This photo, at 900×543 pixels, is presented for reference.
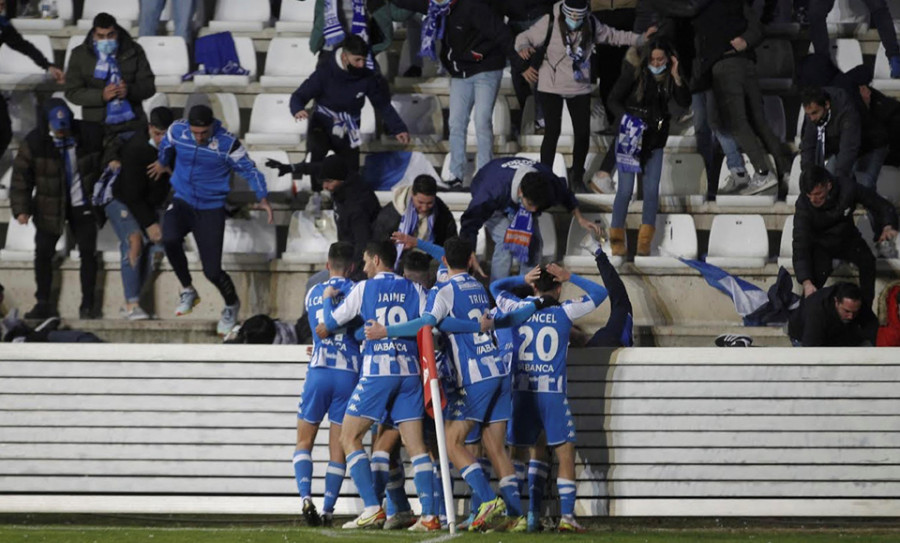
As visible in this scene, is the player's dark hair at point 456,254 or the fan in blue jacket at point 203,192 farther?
the fan in blue jacket at point 203,192

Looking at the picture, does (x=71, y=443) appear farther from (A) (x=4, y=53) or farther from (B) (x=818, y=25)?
(B) (x=818, y=25)

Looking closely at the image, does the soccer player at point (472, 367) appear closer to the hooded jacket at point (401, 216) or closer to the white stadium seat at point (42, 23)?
the hooded jacket at point (401, 216)

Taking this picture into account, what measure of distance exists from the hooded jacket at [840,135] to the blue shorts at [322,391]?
15.7 ft

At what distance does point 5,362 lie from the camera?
10531 millimetres

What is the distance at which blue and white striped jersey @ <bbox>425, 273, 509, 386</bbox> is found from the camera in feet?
31.4

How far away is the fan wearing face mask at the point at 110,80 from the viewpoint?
1319cm

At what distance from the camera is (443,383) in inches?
382

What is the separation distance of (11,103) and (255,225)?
308 centimetres

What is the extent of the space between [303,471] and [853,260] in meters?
4.93

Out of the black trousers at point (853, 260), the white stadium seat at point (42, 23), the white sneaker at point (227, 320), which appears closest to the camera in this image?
the black trousers at point (853, 260)

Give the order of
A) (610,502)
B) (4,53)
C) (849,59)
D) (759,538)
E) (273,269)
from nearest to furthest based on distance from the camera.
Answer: (759,538) → (610,502) → (273,269) → (849,59) → (4,53)

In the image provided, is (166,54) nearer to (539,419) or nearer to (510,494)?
(539,419)

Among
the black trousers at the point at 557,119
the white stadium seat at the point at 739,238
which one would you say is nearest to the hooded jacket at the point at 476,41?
the black trousers at the point at 557,119

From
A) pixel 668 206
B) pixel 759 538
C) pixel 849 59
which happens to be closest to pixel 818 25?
pixel 849 59
